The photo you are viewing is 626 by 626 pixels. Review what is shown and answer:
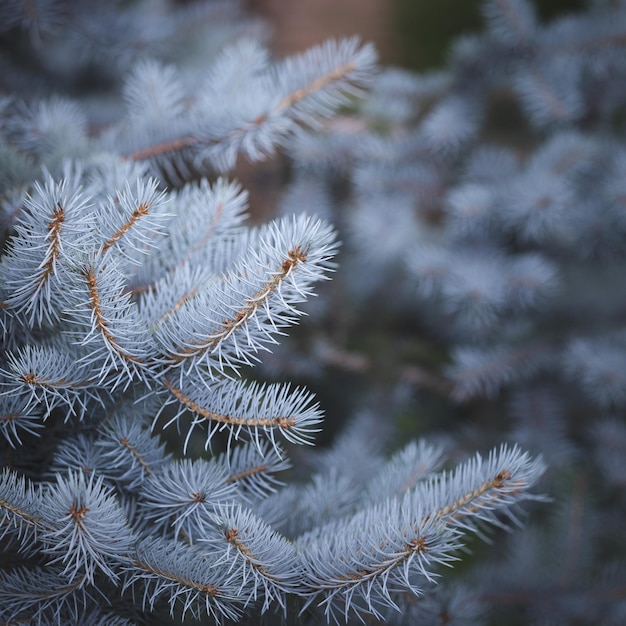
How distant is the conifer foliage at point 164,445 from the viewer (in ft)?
1.29

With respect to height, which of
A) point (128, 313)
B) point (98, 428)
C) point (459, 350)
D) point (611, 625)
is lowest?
point (611, 625)

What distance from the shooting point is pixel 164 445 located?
47cm

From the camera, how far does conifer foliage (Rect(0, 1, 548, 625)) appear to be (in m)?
0.39

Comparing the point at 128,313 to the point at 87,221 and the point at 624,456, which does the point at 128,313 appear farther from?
the point at 624,456

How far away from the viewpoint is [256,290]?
383 mm

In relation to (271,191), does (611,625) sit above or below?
below

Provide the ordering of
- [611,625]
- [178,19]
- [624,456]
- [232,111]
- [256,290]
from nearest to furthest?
[256,290], [232,111], [611,625], [624,456], [178,19]

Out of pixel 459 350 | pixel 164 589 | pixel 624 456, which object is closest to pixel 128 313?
pixel 164 589

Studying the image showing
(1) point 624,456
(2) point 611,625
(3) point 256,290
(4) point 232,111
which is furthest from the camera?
(1) point 624,456

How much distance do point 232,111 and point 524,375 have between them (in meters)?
0.61

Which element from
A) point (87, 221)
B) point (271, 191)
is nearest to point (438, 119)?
point (271, 191)

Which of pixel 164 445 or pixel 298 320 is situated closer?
pixel 164 445

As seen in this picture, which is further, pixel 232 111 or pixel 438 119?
pixel 438 119

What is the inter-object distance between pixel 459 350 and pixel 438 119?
355mm
